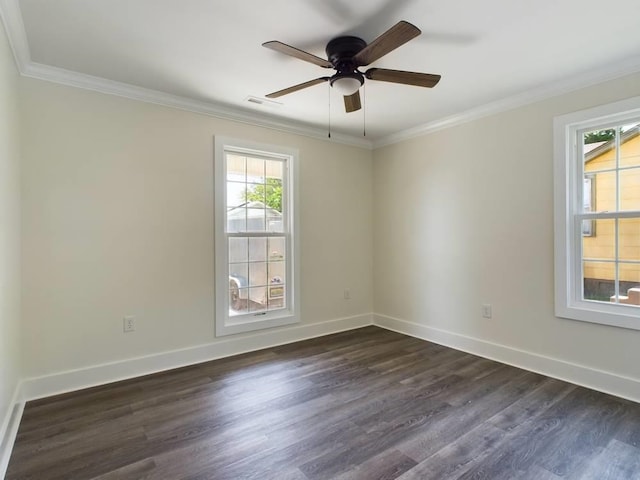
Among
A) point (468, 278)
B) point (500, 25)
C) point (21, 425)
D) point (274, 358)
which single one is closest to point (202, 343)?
point (274, 358)

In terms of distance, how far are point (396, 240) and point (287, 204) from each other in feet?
4.73

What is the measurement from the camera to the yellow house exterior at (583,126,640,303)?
2.56 m

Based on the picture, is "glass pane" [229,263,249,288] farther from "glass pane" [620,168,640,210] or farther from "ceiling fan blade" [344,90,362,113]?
"glass pane" [620,168,640,210]

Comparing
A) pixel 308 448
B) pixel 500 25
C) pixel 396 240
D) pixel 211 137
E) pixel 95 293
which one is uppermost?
pixel 500 25

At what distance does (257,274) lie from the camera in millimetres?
3654

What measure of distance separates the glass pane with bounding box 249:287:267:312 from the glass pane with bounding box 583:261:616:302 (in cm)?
294

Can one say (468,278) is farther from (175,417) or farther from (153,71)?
(153,71)

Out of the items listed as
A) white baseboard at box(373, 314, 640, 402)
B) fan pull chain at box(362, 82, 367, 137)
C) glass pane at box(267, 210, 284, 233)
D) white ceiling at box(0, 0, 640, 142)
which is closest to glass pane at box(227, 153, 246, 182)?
glass pane at box(267, 210, 284, 233)

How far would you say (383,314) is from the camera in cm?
441

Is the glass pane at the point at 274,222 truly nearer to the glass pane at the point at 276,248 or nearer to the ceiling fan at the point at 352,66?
the glass pane at the point at 276,248

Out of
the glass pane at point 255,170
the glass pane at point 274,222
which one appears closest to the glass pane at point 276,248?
the glass pane at point 274,222

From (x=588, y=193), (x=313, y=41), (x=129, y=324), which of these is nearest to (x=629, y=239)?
(x=588, y=193)

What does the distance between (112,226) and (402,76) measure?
98.1 inches

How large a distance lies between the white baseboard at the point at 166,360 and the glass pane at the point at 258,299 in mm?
263
